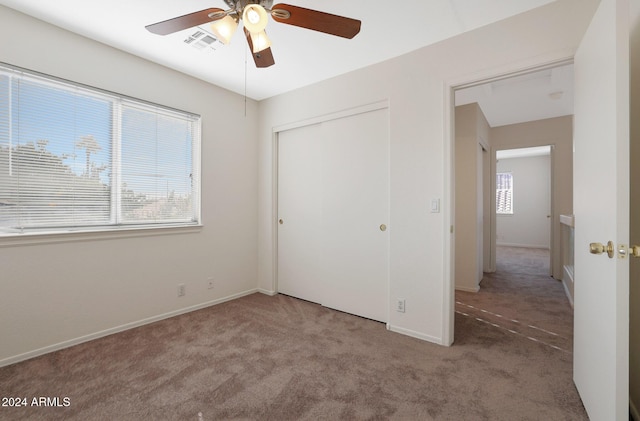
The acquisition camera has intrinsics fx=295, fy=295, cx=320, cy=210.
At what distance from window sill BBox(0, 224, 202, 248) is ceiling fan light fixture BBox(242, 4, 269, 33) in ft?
6.90

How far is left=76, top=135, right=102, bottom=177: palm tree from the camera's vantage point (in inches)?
93.9

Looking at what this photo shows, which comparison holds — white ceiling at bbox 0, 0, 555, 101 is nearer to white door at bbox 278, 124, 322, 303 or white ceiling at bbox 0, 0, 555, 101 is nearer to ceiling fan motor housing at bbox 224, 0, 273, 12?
ceiling fan motor housing at bbox 224, 0, 273, 12

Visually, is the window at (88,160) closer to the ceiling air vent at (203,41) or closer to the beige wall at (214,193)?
the beige wall at (214,193)

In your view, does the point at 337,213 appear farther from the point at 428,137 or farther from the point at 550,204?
the point at 550,204

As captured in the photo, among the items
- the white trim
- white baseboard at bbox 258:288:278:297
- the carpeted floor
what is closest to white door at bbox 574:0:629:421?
the white trim

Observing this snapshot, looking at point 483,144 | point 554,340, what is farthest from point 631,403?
point 483,144

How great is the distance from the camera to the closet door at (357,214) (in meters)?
2.82

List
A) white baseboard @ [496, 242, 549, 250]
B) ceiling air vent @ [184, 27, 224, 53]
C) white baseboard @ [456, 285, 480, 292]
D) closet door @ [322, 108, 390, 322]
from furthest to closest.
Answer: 1. white baseboard @ [496, 242, 549, 250]
2. white baseboard @ [456, 285, 480, 292]
3. closet door @ [322, 108, 390, 322]
4. ceiling air vent @ [184, 27, 224, 53]

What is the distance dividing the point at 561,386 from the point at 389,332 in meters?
1.18

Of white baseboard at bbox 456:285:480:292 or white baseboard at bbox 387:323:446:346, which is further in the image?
white baseboard at bbox 456:285:480:292

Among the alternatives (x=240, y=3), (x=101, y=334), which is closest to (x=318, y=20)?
(x=240, y=3)

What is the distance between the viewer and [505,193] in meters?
8.56

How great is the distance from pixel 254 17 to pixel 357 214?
6.55 feet

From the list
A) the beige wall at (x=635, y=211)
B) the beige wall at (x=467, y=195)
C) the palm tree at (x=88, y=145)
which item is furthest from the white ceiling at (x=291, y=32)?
the beige wall at (x=467, y=195)
